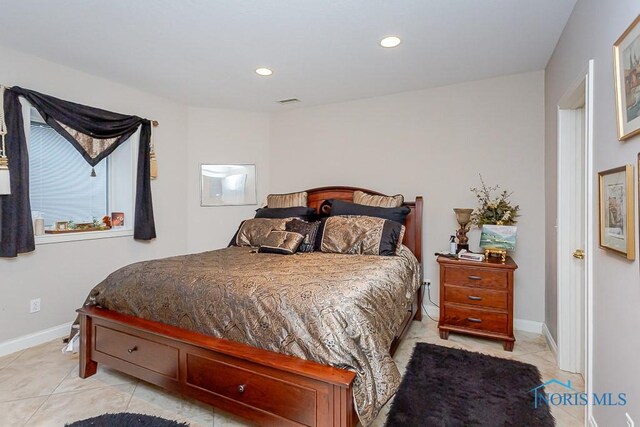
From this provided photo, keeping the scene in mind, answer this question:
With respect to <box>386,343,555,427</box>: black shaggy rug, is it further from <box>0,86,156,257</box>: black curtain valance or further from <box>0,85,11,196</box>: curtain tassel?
<box>0,85,11,196</box>: curtain tassel

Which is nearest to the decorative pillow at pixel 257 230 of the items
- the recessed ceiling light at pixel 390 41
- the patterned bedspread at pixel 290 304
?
the patterned bedspread at pixel 290 304

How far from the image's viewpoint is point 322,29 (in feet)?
7.74

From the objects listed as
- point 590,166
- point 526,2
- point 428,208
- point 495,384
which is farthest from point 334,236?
point 526,2

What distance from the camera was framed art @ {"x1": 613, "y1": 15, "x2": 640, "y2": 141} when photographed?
1.23 m

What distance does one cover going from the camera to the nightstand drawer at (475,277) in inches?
107

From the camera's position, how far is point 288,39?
98.6 inches

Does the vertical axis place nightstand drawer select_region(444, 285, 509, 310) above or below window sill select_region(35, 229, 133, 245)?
below

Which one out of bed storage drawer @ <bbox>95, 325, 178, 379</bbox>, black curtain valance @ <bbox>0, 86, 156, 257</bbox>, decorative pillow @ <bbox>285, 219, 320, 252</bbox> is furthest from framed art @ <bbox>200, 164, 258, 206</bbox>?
bed storage drawer @ <bbox>95, 325, 178, 379</bbox>

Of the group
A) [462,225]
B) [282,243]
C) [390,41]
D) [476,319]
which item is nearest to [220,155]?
[282,243]

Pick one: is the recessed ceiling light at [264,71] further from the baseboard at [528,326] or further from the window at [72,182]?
the baseboard at [528,326]

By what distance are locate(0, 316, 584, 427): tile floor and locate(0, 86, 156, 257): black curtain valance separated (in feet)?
3.00

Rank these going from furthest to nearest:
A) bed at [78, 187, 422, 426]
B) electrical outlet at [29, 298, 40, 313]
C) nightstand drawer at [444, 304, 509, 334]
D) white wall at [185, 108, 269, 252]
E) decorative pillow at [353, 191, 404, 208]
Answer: white wall at [185, 108, 269, 252], decorative pillow at [353, 191, 404, 208], electrical outlet at [29, 298, 40, 313], nightstand drawer at [444, 304, 509, 334], bed at [78, 187, 422, 426]

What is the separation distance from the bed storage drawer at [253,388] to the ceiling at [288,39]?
7.11ft

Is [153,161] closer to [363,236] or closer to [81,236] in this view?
[81,236]
